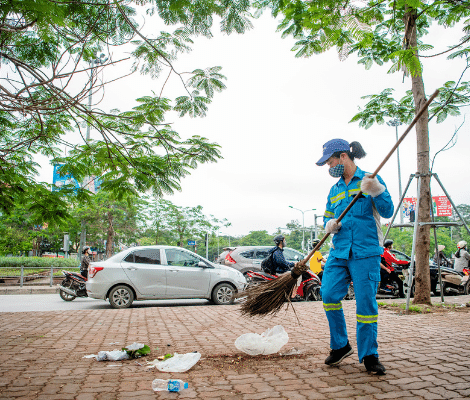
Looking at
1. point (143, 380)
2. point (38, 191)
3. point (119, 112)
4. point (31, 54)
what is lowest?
point (143, 380)

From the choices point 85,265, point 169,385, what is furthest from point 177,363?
point 85,265

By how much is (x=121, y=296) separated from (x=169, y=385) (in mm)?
6664

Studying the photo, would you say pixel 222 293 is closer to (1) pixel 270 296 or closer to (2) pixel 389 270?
(2) pixel 389 270

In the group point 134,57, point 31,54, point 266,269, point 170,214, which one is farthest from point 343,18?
point 170,214

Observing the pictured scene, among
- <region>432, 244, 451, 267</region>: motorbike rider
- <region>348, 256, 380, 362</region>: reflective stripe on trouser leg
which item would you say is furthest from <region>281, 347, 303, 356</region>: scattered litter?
<region>432, 244, 451, 267</region>: motorbike rider

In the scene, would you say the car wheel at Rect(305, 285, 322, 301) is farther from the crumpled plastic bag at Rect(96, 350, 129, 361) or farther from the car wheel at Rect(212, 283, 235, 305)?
the crumpled plastic bag at Rect(96, 350, 129, 361)

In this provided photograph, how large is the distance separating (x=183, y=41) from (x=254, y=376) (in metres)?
3.83

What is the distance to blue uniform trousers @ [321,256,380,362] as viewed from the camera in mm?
3240

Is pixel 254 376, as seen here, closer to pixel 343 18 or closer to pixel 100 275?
pixel 343 18

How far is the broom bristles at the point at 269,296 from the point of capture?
408 centimetres

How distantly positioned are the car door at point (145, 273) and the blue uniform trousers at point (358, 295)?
21.1ft

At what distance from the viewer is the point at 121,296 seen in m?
9.19

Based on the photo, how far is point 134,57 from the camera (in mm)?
4867

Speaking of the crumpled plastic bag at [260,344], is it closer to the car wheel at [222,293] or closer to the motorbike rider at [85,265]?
the car wheel at [222,293]
